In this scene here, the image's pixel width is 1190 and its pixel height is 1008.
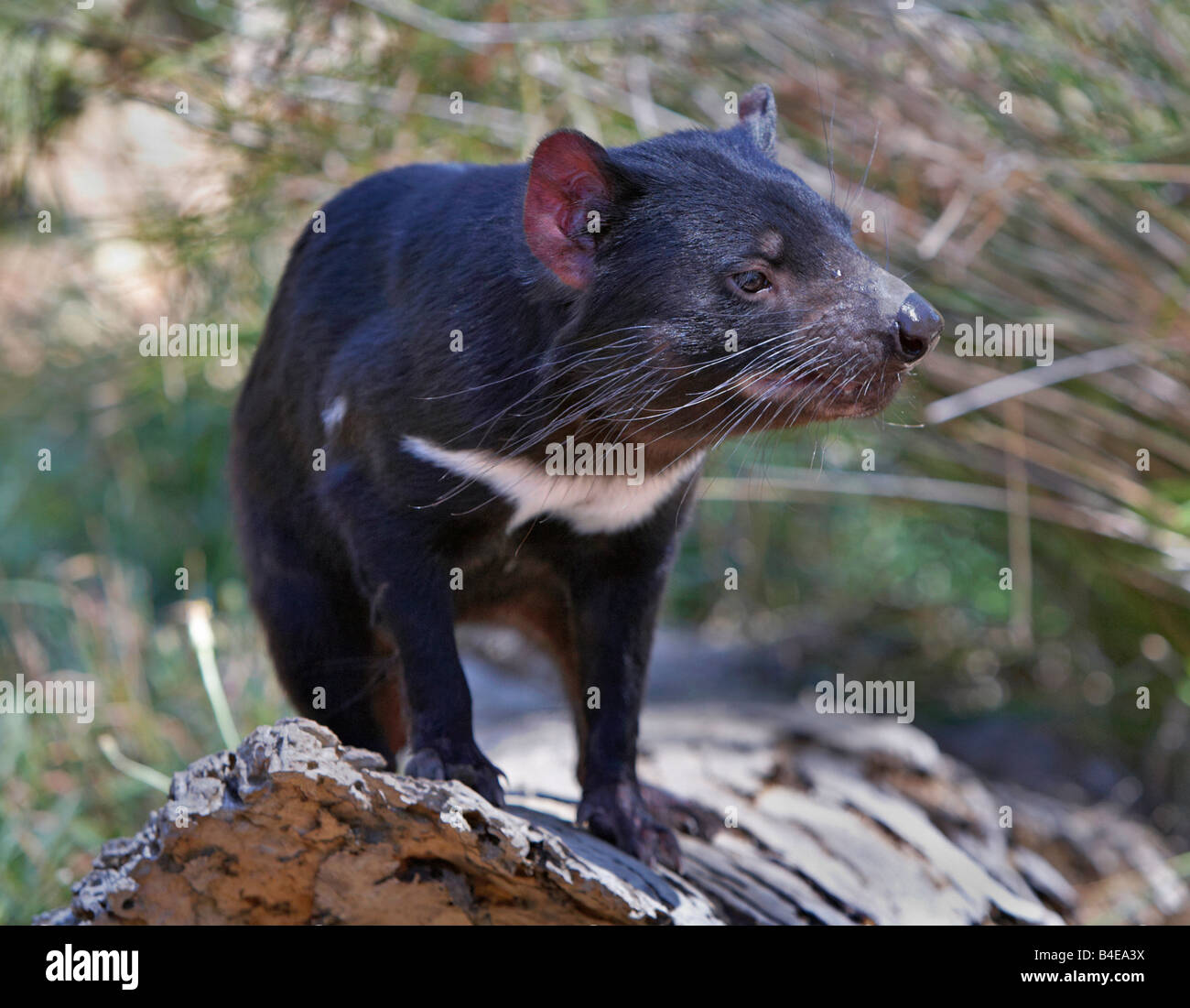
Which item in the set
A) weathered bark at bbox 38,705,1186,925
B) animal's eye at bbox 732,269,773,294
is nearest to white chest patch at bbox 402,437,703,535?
animal's eye at bbox 732,269,773,294

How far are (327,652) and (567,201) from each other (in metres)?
1.11

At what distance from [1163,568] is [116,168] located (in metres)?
4.50

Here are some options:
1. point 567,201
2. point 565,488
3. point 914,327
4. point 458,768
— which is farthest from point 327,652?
point 914,327

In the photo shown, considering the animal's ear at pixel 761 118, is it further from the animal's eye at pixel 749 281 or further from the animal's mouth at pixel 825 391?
the animal's mouth at pixel 825 391

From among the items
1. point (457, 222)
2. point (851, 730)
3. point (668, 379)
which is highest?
point (457, 222)

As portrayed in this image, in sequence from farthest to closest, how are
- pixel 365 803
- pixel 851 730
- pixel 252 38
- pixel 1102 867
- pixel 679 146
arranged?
pixel 252 38
pixel 1102 867
pixel 851 730
pixel 679 146
pixel 365 803

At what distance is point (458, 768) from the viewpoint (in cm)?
256

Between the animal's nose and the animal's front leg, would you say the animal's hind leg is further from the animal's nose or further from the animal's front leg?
the animal's nose

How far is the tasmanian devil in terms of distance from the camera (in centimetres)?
241

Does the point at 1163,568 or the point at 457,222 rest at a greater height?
the point at 457,222

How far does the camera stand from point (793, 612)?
230 inches

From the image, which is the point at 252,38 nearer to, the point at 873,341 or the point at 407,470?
the point at 407,470

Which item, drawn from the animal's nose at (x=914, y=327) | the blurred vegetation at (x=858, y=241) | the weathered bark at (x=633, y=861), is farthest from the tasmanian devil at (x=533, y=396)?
the blurred vegetation at (x=858, y=241)

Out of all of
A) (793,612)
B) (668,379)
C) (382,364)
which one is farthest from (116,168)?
(668,379)
